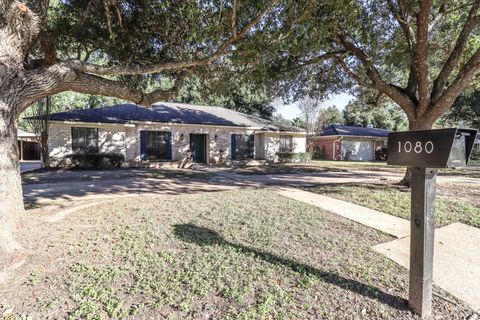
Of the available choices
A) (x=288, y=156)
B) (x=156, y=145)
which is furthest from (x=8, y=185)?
(x=288, y=156)

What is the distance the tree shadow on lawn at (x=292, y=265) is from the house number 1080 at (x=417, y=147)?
155 centimetres

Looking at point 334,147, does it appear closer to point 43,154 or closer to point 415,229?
point 43,154

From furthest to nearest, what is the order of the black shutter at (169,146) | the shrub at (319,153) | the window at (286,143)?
the shrub at (319,153), the window at (286,143), the black shutter at (169,146)

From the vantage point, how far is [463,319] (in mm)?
2621

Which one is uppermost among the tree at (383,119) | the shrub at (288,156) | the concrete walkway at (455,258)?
the tree at (383,119)

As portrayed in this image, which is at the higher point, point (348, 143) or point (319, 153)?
point (348, 143)

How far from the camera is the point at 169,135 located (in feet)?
58.9

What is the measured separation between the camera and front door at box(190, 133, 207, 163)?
1917 cm

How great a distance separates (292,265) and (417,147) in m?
2.01

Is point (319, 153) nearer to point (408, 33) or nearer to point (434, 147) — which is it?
point (408, 33)

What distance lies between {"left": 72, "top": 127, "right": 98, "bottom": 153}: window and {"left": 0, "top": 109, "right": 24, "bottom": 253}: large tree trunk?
41.8 feet

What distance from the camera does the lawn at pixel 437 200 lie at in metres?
5.80

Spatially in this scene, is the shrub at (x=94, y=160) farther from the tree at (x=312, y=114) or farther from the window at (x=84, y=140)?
the tree at (x=312, y=114)

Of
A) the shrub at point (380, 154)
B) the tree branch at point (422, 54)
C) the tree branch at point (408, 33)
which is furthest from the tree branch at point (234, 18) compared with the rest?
the shrub at point (380, 154)
